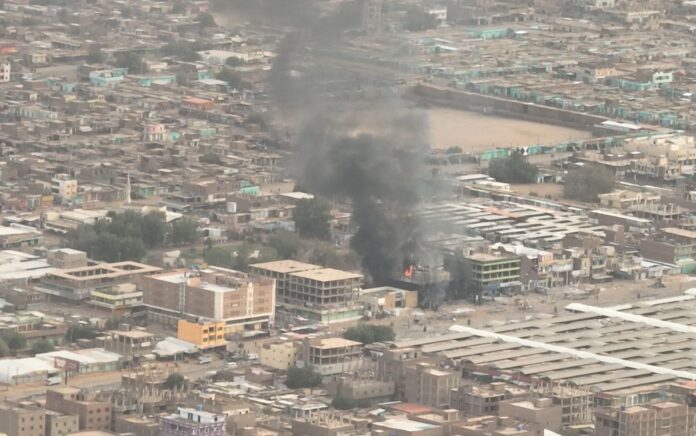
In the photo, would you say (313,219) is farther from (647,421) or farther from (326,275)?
(647,421)

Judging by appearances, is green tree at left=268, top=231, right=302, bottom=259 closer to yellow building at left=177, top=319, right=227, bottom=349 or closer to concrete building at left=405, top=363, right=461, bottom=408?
yellow building at left=177, top=319, right=227, bottom=349

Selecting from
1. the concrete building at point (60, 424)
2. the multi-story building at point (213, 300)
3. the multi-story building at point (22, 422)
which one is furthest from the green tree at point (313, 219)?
the multi-story building at point (22, 422)

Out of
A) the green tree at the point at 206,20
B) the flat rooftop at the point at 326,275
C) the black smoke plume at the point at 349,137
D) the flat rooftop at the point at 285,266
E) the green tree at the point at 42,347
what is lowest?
the green tree at the point at 42,347

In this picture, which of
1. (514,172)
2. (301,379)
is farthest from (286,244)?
(514,172)

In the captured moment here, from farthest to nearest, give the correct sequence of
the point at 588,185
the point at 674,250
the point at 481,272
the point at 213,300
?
the point at 588,185 < the point at 674,250 < the point at 481,272 < the point at 213,300

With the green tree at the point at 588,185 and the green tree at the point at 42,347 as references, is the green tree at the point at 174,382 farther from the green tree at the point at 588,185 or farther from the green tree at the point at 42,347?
the green tree at the point at 588,185

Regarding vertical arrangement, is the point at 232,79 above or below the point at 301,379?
above

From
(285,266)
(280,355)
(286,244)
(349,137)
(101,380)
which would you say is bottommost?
(101,380)

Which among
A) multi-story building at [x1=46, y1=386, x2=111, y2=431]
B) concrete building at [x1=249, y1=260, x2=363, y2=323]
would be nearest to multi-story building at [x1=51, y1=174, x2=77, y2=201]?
concrete building at [x1=249, y1=260, x2=363, y2=323]
